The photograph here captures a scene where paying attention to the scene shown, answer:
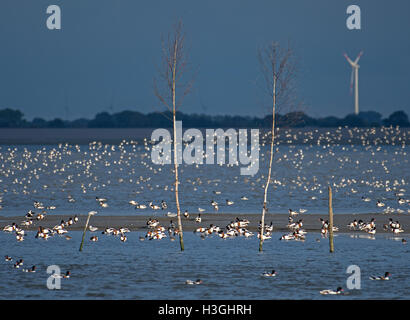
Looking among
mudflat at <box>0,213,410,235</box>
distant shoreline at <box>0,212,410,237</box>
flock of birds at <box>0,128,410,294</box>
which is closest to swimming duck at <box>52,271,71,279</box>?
flock of birds at <box>0,128,410,294</box>

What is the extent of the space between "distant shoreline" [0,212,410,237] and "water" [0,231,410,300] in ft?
7.29

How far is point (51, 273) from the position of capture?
28.2m

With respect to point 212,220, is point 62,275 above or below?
below

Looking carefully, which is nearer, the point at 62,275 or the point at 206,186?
the point at 62,275

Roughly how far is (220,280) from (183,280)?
3.92 ft

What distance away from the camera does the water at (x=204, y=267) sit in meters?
25.8

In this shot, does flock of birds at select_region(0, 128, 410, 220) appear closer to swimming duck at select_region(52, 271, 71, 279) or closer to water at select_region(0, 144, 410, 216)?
water at select_region(0, 144, 410, 216)

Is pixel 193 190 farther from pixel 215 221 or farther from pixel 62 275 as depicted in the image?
pixel 62 275

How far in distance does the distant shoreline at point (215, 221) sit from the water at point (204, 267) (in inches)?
87.5

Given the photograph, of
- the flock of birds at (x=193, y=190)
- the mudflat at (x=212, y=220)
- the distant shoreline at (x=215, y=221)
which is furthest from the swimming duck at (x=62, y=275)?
the mudflat at (x=212, y=220)

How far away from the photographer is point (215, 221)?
42.4 metres

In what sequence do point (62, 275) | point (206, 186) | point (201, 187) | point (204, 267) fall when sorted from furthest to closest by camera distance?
1. point (206, 186)
2. point (201, 187)
3. point (204, 267)
4. point (62, 275)

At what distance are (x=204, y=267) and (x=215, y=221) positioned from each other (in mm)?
12764

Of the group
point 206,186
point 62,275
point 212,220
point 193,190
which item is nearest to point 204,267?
point 62,275
